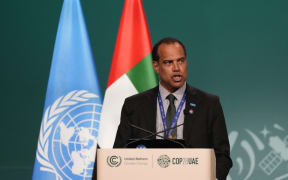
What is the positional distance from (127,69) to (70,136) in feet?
2.38

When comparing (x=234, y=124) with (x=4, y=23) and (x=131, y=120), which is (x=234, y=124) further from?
(x=4, y=23)

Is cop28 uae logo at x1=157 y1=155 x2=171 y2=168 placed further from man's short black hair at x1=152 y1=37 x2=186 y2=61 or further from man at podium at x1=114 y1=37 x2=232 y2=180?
man's short black hair at x1=152 y1=37 x2=186 y2=61

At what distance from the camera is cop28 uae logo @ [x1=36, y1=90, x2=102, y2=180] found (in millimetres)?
3760

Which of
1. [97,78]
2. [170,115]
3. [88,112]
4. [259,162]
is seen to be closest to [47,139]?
[88,112]

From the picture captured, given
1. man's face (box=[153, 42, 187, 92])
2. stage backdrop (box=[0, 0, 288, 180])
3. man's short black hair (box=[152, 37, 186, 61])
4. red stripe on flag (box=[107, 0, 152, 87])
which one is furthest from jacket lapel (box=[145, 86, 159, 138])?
stage backdrop (box=[0, 0, 288, 180])

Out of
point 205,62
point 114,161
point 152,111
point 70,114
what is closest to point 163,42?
point 152,111

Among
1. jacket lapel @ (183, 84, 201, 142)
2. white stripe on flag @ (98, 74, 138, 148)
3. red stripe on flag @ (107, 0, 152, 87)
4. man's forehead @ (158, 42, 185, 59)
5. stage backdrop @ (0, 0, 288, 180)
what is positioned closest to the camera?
jacket lapel @ (183, 84, 201, 142)

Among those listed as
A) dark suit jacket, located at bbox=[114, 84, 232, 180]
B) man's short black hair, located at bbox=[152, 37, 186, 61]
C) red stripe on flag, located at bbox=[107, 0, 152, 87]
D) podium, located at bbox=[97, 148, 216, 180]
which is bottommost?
podium, located at bbox=[97, 148, 216, 180]

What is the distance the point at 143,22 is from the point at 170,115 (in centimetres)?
156

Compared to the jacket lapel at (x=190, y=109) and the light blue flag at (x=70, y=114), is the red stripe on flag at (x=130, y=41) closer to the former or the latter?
the light blue flag at (x=70, y=114)

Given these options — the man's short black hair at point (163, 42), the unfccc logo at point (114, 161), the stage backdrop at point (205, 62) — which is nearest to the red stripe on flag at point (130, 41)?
the stage backdrop at point (205, 62)

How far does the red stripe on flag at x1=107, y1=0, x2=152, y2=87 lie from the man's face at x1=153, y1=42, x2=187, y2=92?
118 centimetres

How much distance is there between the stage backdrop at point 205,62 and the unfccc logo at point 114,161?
235cm

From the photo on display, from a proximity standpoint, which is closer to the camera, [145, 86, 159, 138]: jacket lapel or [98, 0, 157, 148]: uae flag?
[145, 86, 159, 138]: jacket lapel
